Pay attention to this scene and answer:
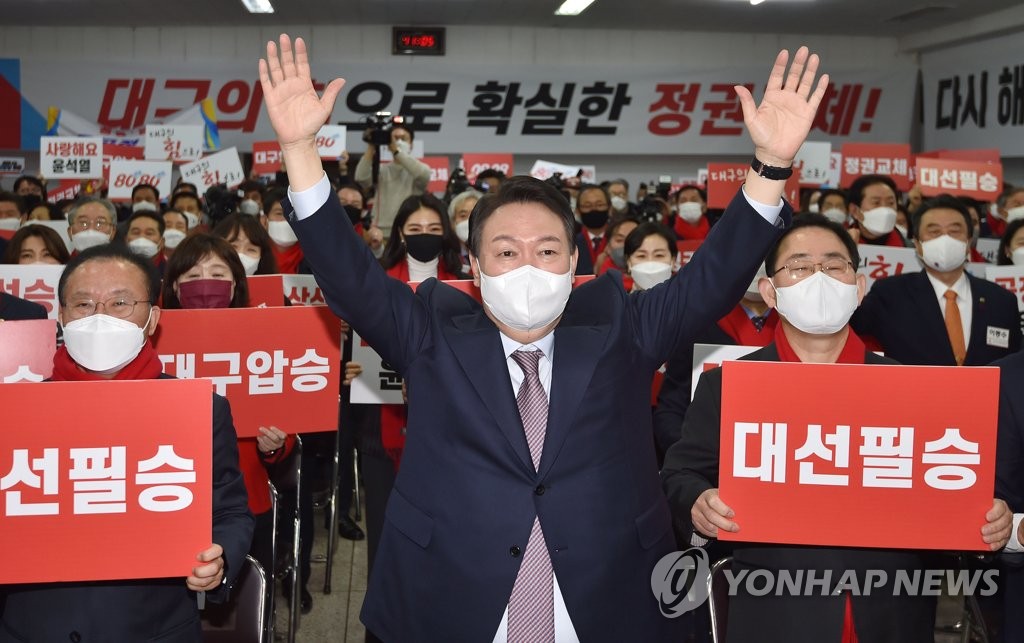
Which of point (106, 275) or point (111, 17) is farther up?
point (111, 17)

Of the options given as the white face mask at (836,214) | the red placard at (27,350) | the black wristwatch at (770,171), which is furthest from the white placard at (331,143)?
the black wristwatch at (770,171)

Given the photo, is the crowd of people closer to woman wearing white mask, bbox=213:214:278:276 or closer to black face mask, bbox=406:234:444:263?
black face mask, bbox=406:234:444:263

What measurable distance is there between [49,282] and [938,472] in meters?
3.86

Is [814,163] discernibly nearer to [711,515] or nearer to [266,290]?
[266,290]

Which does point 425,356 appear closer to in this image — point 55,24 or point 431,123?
point 431,123

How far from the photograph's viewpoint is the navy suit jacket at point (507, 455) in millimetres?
1838

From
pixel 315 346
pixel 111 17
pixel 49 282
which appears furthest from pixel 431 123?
pixel 315 346

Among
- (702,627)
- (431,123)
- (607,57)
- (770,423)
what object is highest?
(607,57)

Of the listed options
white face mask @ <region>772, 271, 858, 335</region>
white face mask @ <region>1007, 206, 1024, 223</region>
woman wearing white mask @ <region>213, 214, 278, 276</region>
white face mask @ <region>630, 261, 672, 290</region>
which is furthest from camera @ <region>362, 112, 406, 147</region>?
white face mask @ <region>772, 271, 858, 335</region>

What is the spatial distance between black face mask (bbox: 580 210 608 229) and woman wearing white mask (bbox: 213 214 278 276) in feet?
11.0

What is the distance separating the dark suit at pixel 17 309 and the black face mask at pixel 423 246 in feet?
4.96

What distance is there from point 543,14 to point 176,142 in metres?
5.85

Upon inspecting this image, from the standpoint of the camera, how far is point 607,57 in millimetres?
16719

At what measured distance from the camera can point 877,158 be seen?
37.1ft
